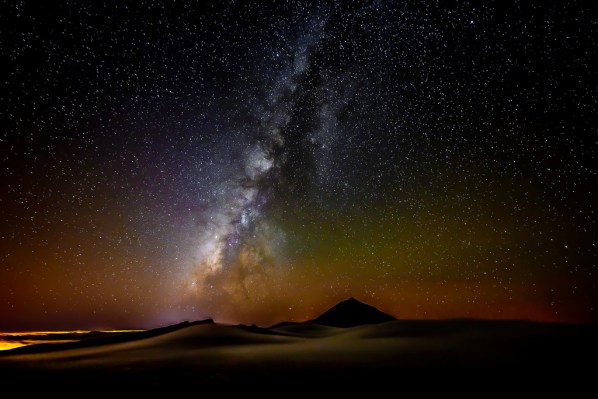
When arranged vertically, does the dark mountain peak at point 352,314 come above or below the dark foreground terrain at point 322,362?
above

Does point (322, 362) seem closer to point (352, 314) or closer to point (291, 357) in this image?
point (291, 357)

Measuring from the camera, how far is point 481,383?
462 cm

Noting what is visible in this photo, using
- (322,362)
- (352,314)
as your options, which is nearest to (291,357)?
(322,362)

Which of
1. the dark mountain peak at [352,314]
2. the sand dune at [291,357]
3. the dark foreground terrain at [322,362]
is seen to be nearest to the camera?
the dark foreground terrain at [322,362]

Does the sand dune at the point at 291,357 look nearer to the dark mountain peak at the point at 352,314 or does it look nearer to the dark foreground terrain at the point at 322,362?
the dark foreground terrain at the point at 322,362

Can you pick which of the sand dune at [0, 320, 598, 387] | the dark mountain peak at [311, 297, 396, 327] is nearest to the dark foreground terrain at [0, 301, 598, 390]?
the sand dune at [0, 320, 598, 387]

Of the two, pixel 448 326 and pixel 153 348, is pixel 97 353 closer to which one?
pixel 153 348

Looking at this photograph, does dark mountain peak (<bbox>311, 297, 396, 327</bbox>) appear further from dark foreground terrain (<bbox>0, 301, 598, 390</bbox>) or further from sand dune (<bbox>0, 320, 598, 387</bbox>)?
dark foreground terrain (<bbox>0, 301, 598, 390</bbox>)

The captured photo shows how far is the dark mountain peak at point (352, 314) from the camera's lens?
54.1m

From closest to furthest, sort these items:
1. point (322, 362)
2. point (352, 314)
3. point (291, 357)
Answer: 1. point (322, 362)
2. point (291, 357)
3. point (352, 314)

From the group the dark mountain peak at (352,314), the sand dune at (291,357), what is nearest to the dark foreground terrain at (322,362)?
the sand dune at (291,357)

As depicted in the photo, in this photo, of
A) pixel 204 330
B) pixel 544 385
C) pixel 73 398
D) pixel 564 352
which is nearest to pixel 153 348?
pixel 204 330

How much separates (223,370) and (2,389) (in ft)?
9.79

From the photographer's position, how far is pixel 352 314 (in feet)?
190
